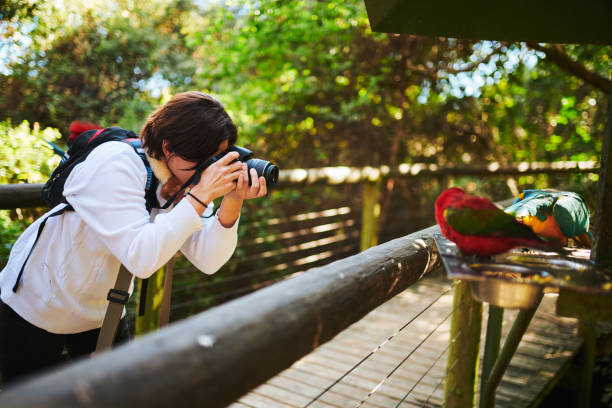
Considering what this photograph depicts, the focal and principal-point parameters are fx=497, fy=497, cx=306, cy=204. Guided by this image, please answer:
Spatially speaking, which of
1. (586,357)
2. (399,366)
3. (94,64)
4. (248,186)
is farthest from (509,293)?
(94,64)

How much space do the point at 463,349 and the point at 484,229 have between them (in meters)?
0.93

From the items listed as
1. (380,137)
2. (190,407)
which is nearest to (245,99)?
(380,137)

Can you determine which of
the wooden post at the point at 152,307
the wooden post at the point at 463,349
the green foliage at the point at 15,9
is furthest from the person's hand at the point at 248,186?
the green foliage at the point at 15,9

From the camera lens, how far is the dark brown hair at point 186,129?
144 cm

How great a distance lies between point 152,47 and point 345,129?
343 cm

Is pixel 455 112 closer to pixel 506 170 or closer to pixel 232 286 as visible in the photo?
pixel 506 170

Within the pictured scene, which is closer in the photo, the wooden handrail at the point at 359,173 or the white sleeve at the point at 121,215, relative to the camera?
the white sleeve at the point at 121,215

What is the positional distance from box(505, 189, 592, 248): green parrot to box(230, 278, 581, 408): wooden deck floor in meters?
0.59

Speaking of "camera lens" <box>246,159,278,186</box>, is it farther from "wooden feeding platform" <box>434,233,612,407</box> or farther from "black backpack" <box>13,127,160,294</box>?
"wooden feeding platform" <box>434,233,612,407</box>

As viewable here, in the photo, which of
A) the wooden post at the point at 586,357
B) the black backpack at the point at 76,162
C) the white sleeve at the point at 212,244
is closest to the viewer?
the black backpack at the point at 76,162

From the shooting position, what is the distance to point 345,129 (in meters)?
6.28

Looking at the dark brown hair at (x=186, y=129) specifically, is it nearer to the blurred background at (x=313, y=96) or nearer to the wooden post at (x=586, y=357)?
the blurred background at (x=313, y=96)

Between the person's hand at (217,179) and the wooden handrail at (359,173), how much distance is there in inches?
28.2

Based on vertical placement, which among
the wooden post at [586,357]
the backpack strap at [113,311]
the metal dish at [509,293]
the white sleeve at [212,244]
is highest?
the metal dish at [509,293]
